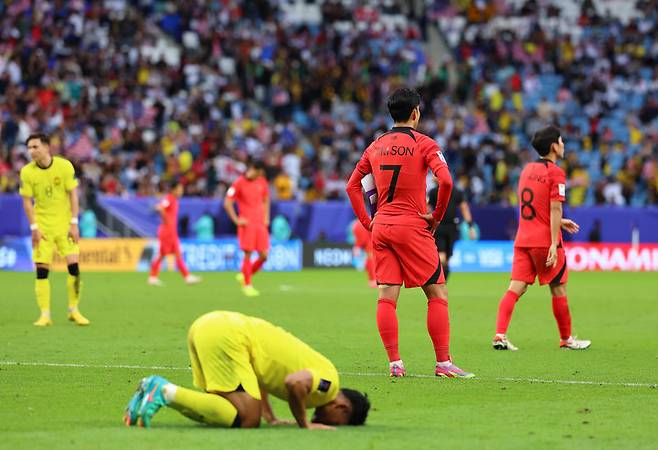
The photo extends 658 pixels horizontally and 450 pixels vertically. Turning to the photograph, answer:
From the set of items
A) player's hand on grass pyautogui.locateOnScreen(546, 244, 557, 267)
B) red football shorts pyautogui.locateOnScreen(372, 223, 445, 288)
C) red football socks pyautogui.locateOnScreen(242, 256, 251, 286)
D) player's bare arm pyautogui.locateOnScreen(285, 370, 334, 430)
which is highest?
red football shorts pyautogui.locateOnScreen(372, 223, 445, 288)

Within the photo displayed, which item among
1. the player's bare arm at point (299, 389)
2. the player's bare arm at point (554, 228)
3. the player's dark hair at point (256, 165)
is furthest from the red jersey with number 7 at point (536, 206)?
the player's dark hair at point (256, 165)

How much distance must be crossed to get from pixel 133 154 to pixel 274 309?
15628 mm

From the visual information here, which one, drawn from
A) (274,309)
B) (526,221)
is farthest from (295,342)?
(274,309)

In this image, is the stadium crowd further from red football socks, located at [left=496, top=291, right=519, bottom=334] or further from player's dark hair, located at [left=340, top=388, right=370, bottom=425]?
player's dark hair, located at [left=340, top=388, right=370, bottom=425]

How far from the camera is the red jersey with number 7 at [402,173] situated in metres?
10.8

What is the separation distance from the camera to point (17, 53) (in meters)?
35.3

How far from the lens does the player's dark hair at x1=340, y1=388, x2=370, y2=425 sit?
26.6 ft

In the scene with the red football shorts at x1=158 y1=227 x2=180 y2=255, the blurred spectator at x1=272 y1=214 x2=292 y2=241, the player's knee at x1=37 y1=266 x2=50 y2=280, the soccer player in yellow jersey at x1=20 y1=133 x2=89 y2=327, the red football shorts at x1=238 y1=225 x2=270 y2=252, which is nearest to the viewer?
the soccer player in yellow jersey at x1=20 y1=133 x2=89 y2=327

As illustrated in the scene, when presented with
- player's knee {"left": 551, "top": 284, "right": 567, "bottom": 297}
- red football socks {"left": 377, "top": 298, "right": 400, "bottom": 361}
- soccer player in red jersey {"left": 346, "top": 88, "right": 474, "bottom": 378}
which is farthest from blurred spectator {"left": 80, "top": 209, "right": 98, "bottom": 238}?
red football socks {"left": 377, "top": 298, "right": 400, "bottom": 361}

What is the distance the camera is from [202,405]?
7.89 metres

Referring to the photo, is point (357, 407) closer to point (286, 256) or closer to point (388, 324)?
point (388, 324)

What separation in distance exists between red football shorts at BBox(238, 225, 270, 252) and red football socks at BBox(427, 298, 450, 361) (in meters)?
11.7

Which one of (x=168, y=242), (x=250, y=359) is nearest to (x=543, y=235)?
(x=250, y=359)

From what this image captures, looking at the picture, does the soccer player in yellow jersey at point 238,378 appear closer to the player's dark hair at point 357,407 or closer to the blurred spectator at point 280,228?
Result: the player's dark hair at point 357,407
